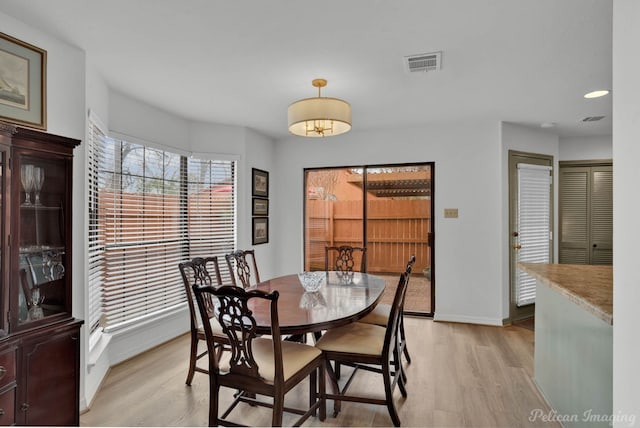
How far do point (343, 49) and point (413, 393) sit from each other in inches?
98.9

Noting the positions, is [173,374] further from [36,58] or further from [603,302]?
[603,302]

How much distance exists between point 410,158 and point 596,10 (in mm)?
2786

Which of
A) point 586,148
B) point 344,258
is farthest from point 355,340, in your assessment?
point 586,148

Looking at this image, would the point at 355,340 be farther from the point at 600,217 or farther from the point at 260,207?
the point at 600,217

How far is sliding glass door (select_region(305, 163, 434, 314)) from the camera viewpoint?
4.71 meters

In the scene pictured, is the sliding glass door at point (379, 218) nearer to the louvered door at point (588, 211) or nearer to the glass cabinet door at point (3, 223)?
the louvered door at point (588, 211)

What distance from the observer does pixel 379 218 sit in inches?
194

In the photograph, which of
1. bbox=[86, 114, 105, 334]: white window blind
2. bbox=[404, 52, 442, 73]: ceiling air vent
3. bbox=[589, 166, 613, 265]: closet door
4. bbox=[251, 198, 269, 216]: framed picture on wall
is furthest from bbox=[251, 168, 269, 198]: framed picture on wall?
bbox=[589, 166, 613, 265]: closet door

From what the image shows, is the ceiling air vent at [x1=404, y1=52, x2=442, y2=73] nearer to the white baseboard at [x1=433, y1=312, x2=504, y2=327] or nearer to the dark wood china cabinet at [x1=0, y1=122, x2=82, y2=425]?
the dark wood china cabinet at [x1=0, y1=122, x2=82, y2=425]

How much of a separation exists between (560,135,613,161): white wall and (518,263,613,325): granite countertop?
10.2 ft
